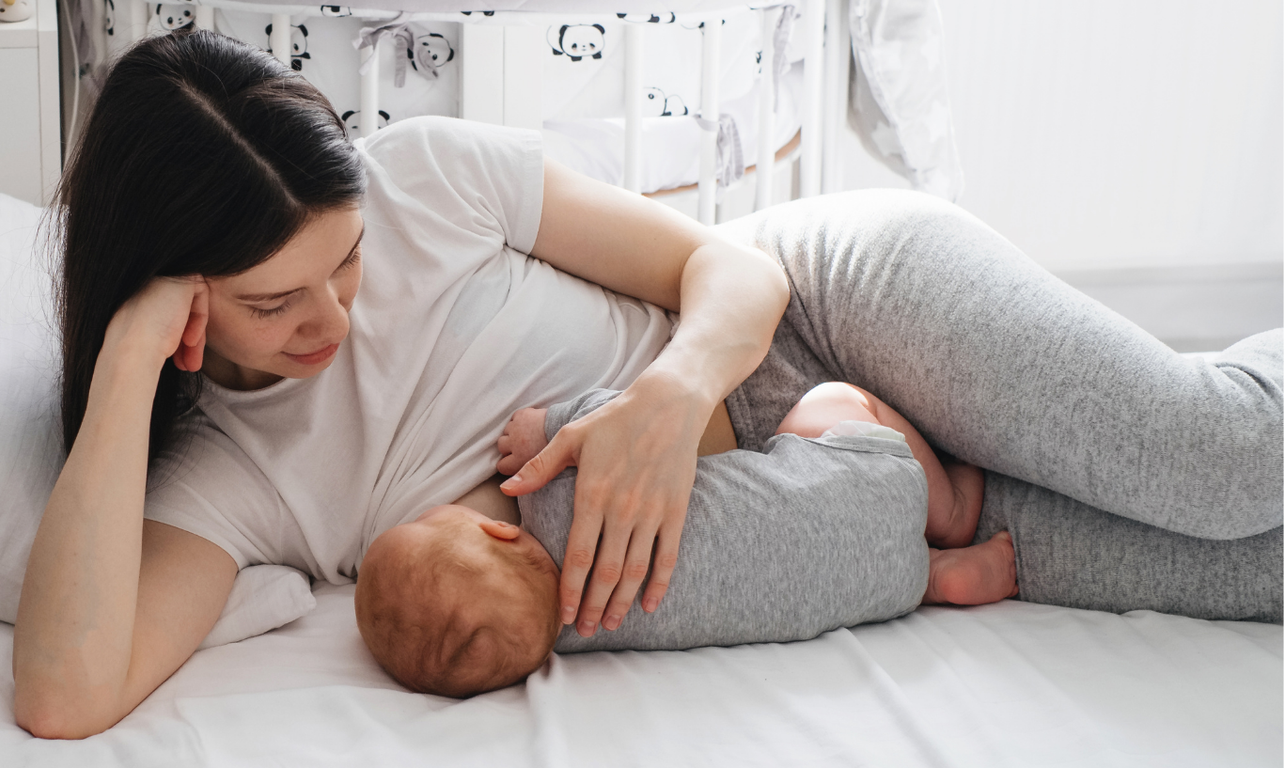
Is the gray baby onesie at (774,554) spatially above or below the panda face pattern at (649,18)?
below

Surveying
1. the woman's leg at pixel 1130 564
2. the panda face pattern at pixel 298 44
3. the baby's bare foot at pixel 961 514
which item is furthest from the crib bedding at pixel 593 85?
the woman's leg at pixel 1130 564

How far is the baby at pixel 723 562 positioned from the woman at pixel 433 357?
Result: 0.04 meters

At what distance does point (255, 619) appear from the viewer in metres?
1.00

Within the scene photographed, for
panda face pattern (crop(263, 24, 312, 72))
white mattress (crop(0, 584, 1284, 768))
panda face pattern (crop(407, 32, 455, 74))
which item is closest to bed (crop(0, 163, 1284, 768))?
white mattress (crop(0, 584, 1284, 768))

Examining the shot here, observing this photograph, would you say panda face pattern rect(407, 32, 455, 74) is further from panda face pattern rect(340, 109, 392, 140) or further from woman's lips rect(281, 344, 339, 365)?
woman's lips rect(281, 344, 339, 365)

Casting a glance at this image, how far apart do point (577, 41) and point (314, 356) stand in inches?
34.0

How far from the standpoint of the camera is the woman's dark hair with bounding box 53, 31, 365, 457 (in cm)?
84

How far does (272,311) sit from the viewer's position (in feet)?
2.99

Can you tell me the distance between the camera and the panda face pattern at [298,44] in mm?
1438

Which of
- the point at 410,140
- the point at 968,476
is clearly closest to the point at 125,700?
the point at 410,140

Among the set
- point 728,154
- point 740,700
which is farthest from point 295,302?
point 728,154

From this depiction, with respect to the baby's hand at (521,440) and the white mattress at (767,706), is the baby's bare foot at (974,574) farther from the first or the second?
the baby's hand at (521,440)

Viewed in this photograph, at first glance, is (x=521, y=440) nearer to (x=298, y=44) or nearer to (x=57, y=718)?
(x=57, y=718)

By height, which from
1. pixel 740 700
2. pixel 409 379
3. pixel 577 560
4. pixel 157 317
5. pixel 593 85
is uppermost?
pixel 593 85
